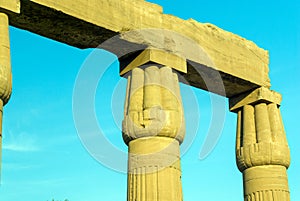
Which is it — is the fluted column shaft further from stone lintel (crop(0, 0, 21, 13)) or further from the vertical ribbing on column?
stone lintel (crop(0, 0, 21, 13))

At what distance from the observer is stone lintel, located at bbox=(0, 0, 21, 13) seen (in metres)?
11.8

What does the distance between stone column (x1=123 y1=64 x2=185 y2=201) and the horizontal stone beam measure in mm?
944

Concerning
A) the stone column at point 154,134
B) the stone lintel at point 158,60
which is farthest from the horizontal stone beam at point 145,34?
the stone column at point 154,134

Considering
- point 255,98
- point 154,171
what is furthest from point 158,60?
point 255,98

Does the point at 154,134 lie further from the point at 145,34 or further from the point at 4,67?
the point at 4,67

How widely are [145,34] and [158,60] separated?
73 cm

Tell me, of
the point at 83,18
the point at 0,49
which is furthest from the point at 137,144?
the point at 0,49

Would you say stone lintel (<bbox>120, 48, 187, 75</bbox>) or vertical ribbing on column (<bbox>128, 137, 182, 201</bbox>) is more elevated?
stone lintel (<bbox>120, 48, 187, 75</bbox>)

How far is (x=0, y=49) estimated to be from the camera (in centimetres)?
1130

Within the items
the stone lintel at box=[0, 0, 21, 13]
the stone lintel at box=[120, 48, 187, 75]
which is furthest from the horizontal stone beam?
the stone lintel at box=[120, 48, 187, 75]

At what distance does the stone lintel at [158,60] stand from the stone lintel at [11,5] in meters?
3.59

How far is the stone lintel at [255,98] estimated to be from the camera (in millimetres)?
17391

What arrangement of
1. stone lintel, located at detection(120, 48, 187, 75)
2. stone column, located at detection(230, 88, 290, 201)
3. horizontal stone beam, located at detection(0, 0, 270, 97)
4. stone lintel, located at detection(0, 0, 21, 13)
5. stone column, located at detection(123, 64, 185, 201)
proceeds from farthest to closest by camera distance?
stone column, located at detection(230, 88, 290, 201), stone lintel, located at detection(120, 48, 187, 75), stone column, located at detection(123, 64, 185, 201), horizontal stone beam, located at detection(0, 0, 270, 97), stone lintel, located at detection(0, 0, 21, 13)

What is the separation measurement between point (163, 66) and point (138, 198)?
343 cm
